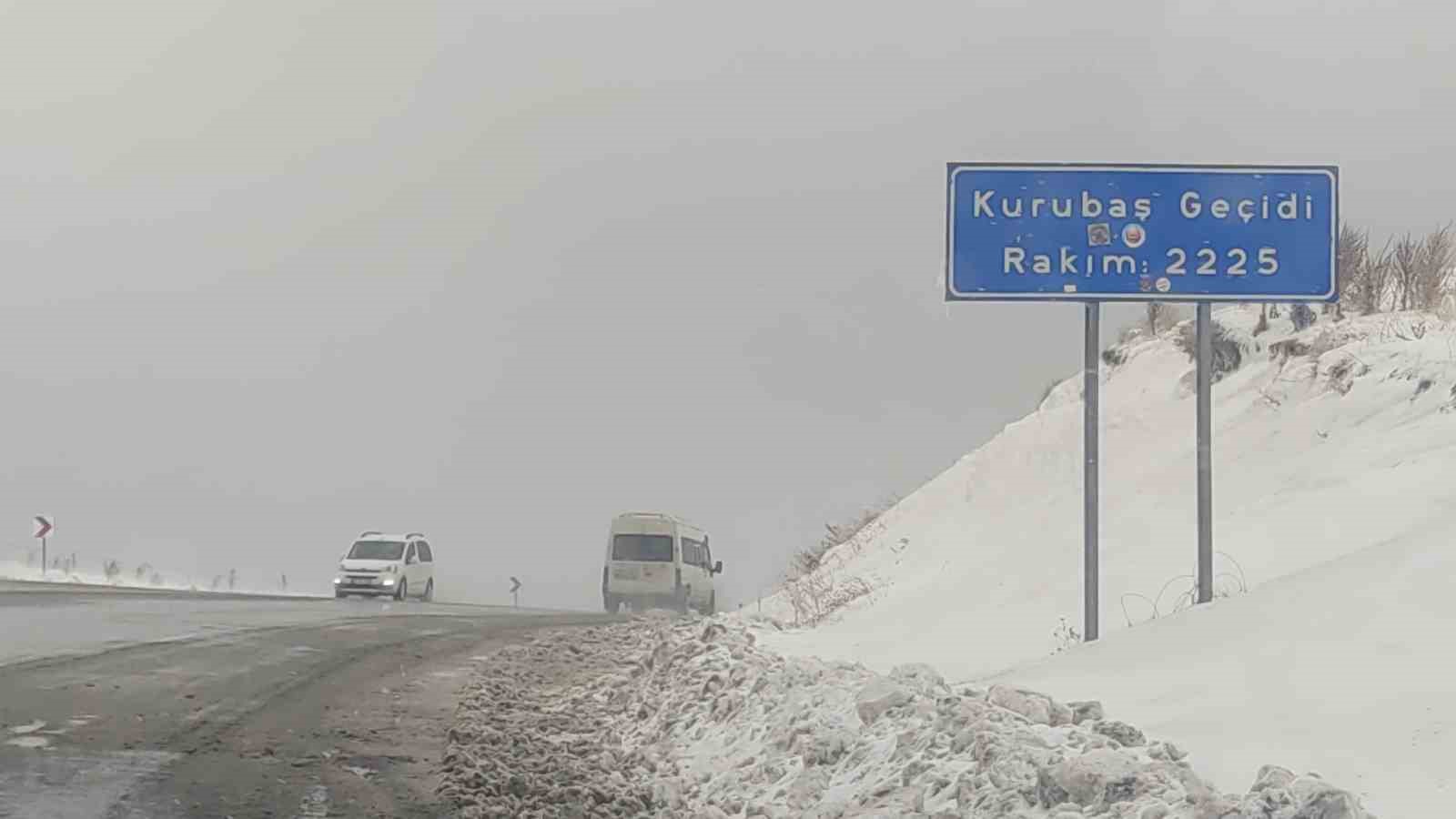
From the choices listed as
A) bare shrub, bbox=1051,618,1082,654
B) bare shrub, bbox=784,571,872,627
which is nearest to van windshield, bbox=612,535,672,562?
bare shrub, bbox=784,571,872,627

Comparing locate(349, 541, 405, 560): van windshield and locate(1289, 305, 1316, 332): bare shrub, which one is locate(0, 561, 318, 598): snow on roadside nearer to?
locate(349, 541, 405, 560): van windshield

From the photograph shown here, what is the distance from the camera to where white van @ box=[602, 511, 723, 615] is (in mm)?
36281

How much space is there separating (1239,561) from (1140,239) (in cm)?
321

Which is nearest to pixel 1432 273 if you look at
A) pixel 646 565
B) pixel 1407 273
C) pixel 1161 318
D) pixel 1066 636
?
pixel 1407 273

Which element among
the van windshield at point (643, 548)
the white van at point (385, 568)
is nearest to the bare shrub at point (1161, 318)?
the van windshield at point (643, 548)

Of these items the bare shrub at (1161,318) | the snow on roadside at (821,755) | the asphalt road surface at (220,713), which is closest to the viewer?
the snow on roadside at (821,755)

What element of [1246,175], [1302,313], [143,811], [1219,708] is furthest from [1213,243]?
[1302,313]

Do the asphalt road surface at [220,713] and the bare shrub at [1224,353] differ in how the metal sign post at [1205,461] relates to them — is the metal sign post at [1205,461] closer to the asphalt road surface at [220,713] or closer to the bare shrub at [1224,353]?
the asphalt road surface at [220,713]

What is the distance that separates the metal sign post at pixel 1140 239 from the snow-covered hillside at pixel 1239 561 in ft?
5.80

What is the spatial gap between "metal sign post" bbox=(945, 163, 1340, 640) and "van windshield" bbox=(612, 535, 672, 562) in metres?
25.1

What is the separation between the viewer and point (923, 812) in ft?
22.2

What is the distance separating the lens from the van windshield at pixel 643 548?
3647cm

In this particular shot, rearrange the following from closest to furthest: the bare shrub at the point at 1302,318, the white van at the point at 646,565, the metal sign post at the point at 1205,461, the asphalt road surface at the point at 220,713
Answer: the asphalt road surface at the point at 220,713, the metal sign post at the point at 1205,461, the bare shrub at the point at 1302,318, the white van at the point at 646,565

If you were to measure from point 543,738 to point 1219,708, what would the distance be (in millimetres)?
5179
